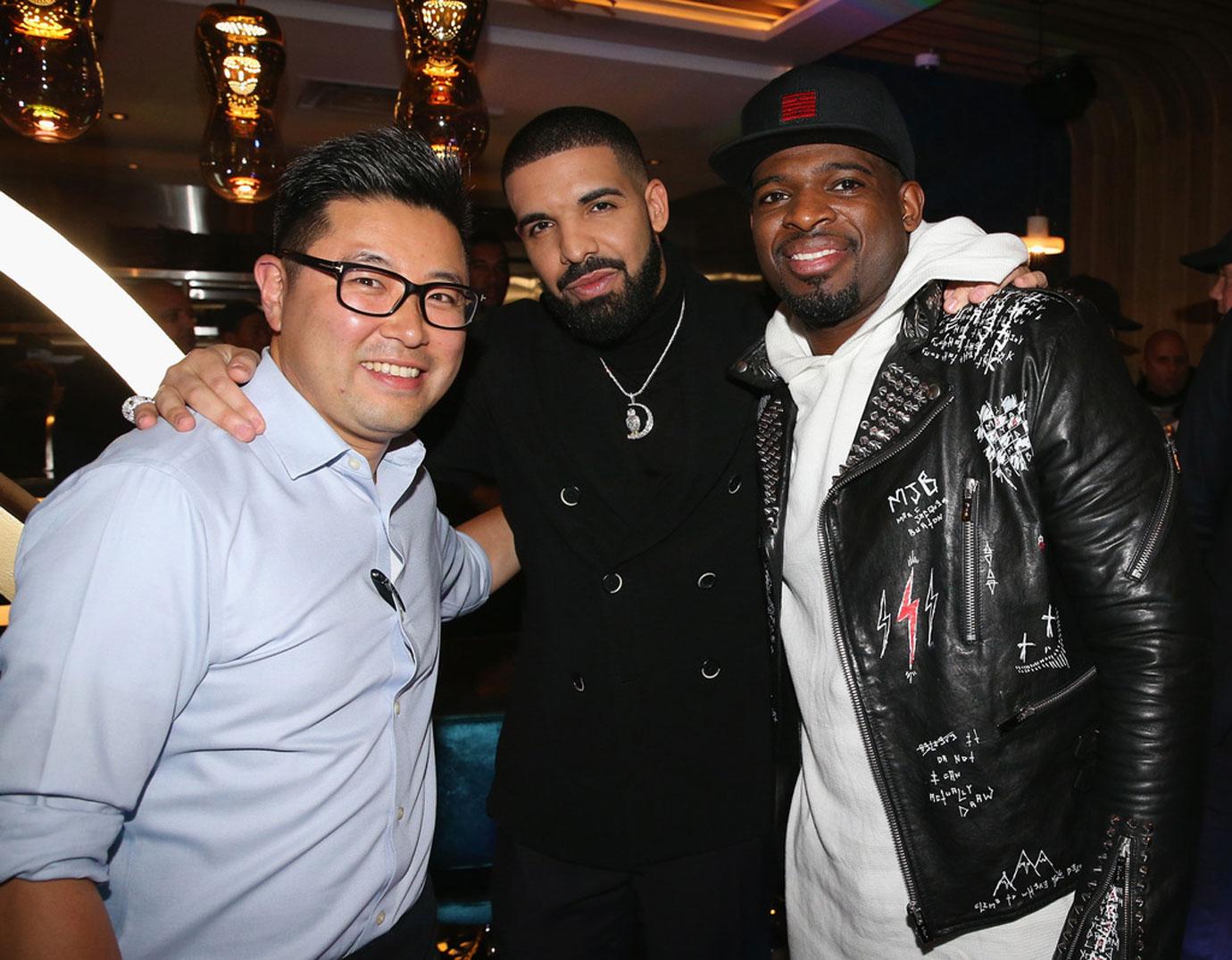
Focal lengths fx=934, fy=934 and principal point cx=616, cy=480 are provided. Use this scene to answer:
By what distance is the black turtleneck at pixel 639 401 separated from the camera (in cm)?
218

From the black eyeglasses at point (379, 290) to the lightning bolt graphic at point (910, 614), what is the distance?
0.92m

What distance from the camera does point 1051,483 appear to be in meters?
1.49

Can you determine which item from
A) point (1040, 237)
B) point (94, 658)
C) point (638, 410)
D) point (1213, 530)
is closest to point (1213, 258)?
point (1213, 530)

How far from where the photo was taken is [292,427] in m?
1.51

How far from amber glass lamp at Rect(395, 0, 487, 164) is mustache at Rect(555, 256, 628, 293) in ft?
4.40

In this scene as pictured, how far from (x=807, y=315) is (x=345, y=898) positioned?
1.34 m

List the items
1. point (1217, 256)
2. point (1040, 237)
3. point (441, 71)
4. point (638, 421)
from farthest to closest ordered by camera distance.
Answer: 1. point (1040, 237)
2. point (1217, 256)
3. point (441, 71)
4. point (638, 421)

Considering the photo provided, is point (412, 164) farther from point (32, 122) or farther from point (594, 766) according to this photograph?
point (32, 122)

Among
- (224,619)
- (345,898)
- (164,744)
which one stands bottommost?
(345,898)

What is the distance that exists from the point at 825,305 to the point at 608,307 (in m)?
0.61

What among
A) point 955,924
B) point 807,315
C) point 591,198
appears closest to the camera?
point 955,924

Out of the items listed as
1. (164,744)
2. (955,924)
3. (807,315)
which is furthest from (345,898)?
(807,315)

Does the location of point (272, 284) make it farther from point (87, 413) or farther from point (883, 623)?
point (87, 413)

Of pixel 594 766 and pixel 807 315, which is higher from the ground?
pixel 807 315
